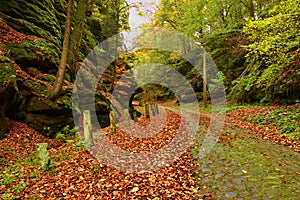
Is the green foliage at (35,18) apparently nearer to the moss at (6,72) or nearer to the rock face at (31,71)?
the rock face at (31,71)

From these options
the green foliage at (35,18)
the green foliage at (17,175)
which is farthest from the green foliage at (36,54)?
the green foliage at (17,175)

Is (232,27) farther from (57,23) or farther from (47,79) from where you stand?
(47,79)

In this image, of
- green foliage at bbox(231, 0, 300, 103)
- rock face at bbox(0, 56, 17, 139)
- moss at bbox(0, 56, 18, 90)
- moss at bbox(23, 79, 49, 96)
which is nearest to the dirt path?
rock face at bbox(0, 56, 17, 139)

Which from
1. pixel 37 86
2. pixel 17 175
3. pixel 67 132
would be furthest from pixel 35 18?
pixel 17 175

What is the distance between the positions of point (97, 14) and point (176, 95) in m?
15.9

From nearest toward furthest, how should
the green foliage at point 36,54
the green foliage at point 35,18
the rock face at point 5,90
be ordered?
the rock face at point 5,90, the green foliage at point 36,54, the green foliage at point 35,18

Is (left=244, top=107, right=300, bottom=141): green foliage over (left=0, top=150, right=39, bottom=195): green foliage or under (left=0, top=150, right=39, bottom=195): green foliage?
over

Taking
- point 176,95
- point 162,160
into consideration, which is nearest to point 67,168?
point 162,160

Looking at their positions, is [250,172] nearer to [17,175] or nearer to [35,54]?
[17,175]

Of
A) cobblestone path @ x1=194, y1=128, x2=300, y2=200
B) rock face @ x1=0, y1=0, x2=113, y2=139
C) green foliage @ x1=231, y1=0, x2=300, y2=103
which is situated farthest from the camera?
rock face @ x1=0, y1=0, x2=113, y2=139

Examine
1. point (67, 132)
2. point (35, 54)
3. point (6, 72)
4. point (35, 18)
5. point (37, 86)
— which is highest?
point (35, 18)

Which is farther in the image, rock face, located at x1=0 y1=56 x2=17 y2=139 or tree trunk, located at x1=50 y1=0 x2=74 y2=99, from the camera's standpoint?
tree trunk, located at x1=50 y1=0 x2=74 y2=99

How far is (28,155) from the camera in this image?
7078 mm

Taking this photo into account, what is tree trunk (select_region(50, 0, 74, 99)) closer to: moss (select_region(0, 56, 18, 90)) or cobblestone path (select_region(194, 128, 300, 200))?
moss (select_region(0, 56, 18, 90))
